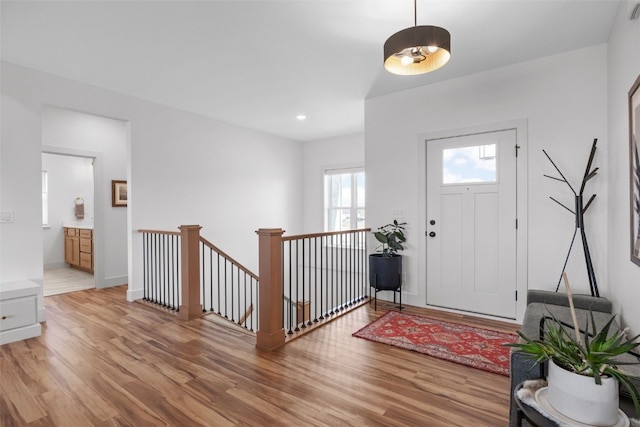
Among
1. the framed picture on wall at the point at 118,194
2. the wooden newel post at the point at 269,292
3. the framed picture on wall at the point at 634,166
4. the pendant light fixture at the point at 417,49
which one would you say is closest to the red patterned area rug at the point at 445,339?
the wooden newel post at the point at 269,292

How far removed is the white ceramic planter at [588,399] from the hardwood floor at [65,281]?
Answer: 214 inches

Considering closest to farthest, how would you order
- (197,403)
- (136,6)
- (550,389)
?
(550,389)
(197,403)
(136,6)

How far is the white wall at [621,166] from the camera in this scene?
6.56ft

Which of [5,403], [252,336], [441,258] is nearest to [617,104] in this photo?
[441,258]

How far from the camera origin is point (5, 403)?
77.4 inches

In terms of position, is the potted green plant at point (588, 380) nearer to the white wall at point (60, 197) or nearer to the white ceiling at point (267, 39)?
the white ceiling at point (267, 39)

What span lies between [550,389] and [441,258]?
8.97ft

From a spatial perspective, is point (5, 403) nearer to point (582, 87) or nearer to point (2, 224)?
point (2, 224)

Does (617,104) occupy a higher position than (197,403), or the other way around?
(617,104)

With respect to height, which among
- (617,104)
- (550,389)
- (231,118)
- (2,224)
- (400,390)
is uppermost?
(231,118)

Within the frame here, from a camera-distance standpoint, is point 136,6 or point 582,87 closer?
point 136,6

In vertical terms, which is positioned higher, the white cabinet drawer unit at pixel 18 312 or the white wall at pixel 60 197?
the white wall at pixel 60 197

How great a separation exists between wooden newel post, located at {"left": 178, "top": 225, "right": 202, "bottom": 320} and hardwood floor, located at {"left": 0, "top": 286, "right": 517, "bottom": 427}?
0.35 metres

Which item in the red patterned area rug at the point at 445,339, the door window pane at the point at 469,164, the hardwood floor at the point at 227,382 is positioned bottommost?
the hardwood floor at the point at 227,382
